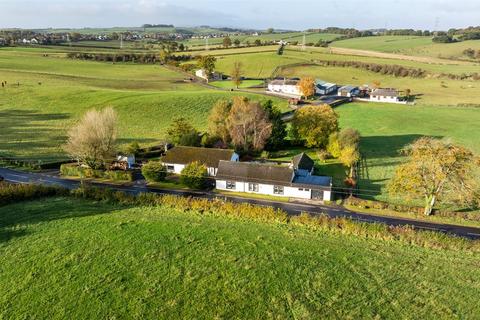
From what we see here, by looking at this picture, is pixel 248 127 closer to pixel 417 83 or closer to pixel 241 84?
pixel 241 84

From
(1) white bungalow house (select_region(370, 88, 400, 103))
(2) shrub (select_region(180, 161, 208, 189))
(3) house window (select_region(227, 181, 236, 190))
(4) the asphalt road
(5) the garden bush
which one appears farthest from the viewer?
(1) white bungalow house (select_region(370, 88, 400, 103))

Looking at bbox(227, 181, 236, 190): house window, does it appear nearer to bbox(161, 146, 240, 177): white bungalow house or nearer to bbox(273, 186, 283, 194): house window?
bbox(161, 146, 240, 177): white bungalow house

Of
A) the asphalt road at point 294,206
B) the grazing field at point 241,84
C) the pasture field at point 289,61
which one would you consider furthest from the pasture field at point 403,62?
the asphalt road at point 294,206

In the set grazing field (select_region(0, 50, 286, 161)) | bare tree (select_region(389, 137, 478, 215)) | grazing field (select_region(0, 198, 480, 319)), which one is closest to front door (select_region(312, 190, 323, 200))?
bare tree (select_region(389, 137, 478, 215))

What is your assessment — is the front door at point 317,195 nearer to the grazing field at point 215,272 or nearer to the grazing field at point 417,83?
the grazing field at point 215,272

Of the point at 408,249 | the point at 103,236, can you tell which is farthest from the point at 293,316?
the point at 103,236

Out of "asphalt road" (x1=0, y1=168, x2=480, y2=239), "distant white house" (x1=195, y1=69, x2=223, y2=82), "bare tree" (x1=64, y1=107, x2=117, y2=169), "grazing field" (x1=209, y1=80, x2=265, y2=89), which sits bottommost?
"asphalt road" (x1=0, y1=168, x2=480, y2=239)

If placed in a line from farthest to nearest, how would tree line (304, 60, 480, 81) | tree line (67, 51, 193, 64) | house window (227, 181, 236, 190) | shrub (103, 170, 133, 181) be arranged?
1. tree line (67, 51, 193, 64)
2. tree line (304, 60, 480, 81)
3. shrub (103, 170, 133, 181)
4. house window (227, 181, 236, 190)

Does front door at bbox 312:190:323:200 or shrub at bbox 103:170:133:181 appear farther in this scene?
shrub at bbox 103:170:133:181
